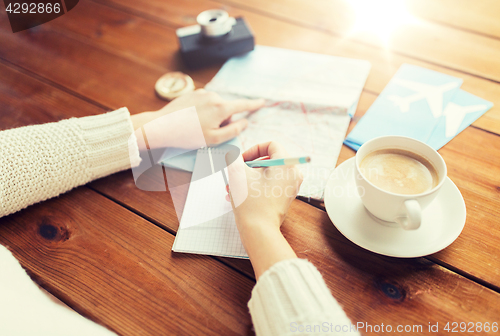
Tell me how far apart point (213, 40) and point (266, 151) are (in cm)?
41

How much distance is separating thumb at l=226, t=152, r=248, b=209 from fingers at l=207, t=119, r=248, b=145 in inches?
5.7

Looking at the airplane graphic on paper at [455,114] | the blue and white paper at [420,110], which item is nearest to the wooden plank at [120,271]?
the blue and white paper at [420,110]

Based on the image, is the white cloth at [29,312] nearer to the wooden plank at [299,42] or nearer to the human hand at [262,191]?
the human hand at [262,191]

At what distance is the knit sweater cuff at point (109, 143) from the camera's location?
62 centimetres

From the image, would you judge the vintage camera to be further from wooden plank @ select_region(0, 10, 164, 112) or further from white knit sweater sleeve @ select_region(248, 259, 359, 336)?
white knit sweater sleeve @ select_region(248, 259, 359, 336)

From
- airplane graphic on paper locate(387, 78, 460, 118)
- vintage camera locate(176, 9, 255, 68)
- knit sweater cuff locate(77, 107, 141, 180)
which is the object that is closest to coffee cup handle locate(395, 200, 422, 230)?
airplane graphic on paper locate(387, 78, 460, 118)

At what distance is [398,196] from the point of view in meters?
0.44

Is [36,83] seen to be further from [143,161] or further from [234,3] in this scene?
[234,3]

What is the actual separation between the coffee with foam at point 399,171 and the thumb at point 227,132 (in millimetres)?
273

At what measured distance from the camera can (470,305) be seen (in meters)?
0.45

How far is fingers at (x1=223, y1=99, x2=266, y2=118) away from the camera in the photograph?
70 centimetres

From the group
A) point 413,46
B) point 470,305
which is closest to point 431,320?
point 470,305

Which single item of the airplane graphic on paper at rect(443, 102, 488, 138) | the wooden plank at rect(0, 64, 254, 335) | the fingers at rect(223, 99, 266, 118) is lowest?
the wooden plank at rect(0, 64, 254, 335)

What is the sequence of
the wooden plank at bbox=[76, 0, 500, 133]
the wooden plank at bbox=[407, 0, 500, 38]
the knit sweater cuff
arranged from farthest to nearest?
the wooden plank at bbox=[407, 0, 500, 38] → the wooden plank at bbox=[76, 0, 500, 133] → the knit sweater cuff
